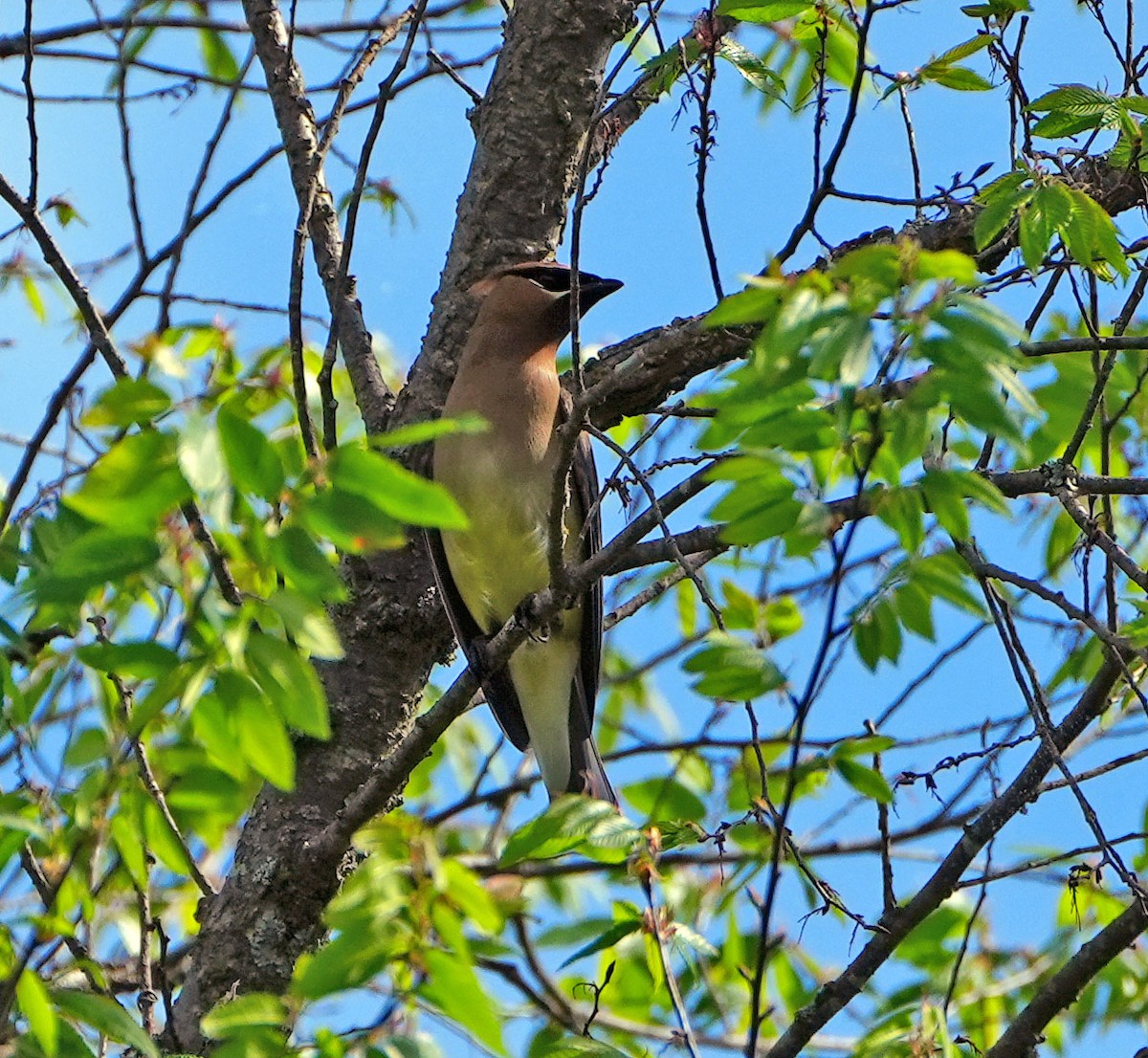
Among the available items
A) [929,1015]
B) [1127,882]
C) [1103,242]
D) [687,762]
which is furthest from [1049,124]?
[687,762]

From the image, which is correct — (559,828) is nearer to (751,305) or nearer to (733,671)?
(733,671)

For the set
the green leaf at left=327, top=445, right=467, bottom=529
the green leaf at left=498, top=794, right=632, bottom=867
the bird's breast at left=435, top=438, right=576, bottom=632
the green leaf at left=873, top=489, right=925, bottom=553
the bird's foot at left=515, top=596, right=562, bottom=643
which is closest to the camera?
the green leaf at left=327, top=445, right=467, bottom=529

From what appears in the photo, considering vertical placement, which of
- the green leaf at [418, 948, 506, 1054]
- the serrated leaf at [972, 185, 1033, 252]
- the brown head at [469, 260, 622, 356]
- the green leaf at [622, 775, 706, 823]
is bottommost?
the green leaf at [418, 948, 506, 1054]

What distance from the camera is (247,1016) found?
1.96 m

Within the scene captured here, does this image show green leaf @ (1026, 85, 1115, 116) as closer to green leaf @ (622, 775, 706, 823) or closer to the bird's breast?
green leaf @ (622, 775, 706, 823)

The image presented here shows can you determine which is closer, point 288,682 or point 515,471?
point 288,682

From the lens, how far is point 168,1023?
10.2 feet

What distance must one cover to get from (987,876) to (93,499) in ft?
6.94

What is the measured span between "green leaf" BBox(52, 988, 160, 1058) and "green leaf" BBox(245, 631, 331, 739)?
2.03 ft

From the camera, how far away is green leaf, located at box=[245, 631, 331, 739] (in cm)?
173

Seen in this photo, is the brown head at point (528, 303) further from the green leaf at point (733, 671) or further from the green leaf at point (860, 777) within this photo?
the green leaf at point (733, 671)

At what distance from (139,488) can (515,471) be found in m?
2.80

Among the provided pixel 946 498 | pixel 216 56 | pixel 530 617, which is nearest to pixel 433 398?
pixel 530 617

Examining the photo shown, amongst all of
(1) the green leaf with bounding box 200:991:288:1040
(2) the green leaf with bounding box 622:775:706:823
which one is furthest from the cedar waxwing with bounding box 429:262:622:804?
(1) the green leaf with bounding box 200:991:288:1040
